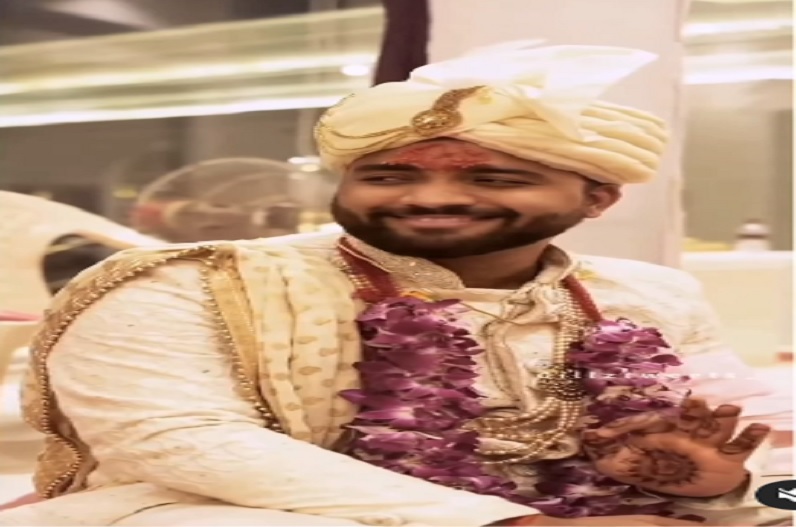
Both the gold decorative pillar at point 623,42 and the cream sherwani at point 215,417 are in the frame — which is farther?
the gold decorative pillar at point 623,42

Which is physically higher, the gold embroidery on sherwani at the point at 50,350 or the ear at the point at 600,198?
the ear at the point at 600,198

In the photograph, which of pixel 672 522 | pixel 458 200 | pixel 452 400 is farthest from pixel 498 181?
pixel 672 522

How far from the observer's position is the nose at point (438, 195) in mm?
629

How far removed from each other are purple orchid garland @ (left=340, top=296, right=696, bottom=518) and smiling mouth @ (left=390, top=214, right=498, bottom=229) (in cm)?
5

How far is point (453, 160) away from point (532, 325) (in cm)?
13

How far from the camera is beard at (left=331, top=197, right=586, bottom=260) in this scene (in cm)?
63

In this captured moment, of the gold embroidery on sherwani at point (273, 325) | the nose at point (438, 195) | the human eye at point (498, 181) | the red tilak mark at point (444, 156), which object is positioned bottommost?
the gold embroidery on sherwani at point (273, 325)

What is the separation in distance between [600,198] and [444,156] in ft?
0.40

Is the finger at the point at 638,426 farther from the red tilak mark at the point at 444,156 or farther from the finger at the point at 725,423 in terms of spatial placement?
the red tilak mark at the point at 444,156

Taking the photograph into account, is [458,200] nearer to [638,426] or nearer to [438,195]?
[438,195]

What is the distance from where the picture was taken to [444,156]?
628 millimetres

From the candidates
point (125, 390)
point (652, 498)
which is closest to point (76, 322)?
point (125, 390)

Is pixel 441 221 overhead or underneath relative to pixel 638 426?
overhead

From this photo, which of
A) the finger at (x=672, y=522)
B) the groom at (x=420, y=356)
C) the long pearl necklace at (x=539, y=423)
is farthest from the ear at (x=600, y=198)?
the finger at (x=672, y=522)
